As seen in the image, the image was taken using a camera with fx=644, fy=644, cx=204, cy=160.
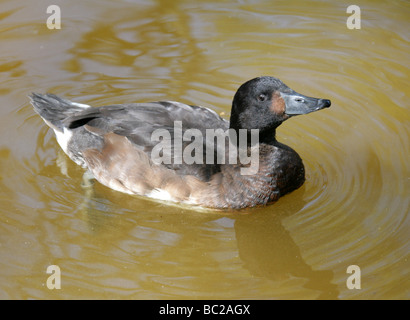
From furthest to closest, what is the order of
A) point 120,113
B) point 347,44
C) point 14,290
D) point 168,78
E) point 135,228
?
1. point 347,44
2. point 168,78
3. point 120,113
4. point 135,228
5. point 14,290

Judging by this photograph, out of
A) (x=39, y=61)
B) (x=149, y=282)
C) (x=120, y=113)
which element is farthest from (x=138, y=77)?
(x=149, y=282)

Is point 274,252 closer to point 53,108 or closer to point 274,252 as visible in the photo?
point 274,252

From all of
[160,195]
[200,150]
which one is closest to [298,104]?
[200,150]

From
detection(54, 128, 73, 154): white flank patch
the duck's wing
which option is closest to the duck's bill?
the duck's wing

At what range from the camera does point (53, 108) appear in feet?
19.3

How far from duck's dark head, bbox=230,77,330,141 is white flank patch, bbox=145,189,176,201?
877mm

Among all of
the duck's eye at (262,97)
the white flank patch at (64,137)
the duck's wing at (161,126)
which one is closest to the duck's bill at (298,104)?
the duck's eye at (262,97)

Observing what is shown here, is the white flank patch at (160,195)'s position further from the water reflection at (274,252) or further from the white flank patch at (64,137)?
the white flank patch at (64,137)

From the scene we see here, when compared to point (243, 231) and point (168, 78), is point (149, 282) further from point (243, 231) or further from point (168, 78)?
point (168, 78)

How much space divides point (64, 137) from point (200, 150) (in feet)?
4.37

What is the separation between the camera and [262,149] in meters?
5.30

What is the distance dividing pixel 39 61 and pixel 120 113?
6.72ft

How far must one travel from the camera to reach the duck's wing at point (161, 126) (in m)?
5.18

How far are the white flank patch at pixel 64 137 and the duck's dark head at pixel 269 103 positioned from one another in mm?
1570
